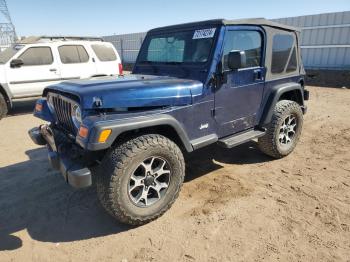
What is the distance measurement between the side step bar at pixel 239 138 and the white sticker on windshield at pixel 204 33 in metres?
1.29

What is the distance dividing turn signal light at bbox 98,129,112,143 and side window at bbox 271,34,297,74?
2719mm

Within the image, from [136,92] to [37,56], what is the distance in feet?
20.4

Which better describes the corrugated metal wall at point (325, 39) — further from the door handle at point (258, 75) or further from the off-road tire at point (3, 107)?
the off-road tire at point (3, 107)

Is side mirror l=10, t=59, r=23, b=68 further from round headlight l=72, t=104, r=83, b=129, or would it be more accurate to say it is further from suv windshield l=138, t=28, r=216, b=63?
round headlight l=72, t=104, r=83, b=129

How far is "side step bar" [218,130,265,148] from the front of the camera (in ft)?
12.5

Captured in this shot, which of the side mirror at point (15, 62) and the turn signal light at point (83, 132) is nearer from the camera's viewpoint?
the turn signal light at point (83, 132)

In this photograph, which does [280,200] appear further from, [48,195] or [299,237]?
[48,195]

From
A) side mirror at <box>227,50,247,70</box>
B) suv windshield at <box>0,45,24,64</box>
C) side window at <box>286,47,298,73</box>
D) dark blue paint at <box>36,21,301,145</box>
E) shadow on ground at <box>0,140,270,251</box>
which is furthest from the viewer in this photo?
suv windshield at <box>0,45,24,64</box>

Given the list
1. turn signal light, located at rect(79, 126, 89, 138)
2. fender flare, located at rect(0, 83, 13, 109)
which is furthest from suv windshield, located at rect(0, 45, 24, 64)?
turn signal light, located at rect(79, 126, 89, 138)

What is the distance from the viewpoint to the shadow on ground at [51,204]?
9.96 ft

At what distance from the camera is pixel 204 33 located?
367 centimetres

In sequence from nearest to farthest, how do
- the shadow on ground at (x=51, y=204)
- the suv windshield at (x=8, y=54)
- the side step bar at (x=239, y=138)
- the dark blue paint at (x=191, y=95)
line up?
1. the dark blue paint at (x=191, y=95)
2. the shadow on ground at (x=51, y=204)
3. the side step bar at (x=239, y=138)
4. the suv windshield at (x=8, y=54)

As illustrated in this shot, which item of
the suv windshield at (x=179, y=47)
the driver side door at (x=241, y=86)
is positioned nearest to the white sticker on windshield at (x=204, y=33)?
the suv windshield at (x=179, y=47)

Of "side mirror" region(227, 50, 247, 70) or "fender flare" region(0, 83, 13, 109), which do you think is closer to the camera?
"side mirror" region(227, 50, 247, 70)
